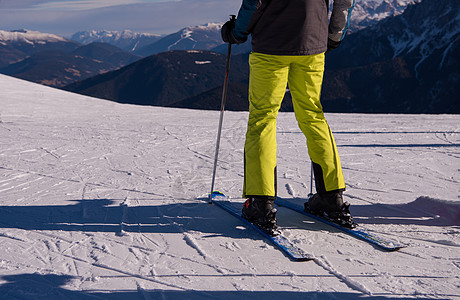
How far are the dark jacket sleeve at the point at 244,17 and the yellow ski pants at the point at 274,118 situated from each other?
168 mm

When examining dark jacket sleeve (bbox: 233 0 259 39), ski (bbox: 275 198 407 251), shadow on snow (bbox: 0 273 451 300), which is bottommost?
shadow on snow (bbox: 0 273 451 300)

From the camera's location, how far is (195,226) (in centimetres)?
288

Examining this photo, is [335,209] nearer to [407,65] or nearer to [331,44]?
[331,44]

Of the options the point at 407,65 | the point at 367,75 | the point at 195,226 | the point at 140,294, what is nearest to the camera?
the point at 140,294

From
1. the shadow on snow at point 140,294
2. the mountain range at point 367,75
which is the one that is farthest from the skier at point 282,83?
the mountain range at point 367,75

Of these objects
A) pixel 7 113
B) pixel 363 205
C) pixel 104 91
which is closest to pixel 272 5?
pixel 363 205

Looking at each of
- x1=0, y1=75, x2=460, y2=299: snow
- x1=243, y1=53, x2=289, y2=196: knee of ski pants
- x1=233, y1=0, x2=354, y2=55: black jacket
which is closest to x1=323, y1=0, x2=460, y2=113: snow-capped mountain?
x1=0, y1=75, x2=460, y2=299: snow

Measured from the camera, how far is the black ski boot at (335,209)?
2.79 meters

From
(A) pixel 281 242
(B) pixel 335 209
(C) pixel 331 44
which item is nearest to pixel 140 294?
(A) pixel 281 242

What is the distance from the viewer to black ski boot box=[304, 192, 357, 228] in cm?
279

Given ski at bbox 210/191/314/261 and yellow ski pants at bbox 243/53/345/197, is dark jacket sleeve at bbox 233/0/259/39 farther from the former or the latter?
ski at bbox 210/191/314/261

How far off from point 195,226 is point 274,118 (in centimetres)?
93

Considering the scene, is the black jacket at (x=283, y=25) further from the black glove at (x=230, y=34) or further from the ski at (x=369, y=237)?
the ski at (x=369, y=237)

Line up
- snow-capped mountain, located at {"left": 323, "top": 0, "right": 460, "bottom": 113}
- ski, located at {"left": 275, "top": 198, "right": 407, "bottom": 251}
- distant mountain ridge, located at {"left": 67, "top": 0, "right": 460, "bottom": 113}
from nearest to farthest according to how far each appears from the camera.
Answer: ski, located at {"left": 275, "top": 198, "right": 407, "bottom": 251}, distant mountain ridge, located at {"left": 67, "top": 0, "right": 460, "bottom": 113}, snow-capped mountain, located at {"left": 323, "top": 0, "right": 460, "bottom": 113}
